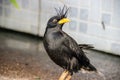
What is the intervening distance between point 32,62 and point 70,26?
83 centimetres

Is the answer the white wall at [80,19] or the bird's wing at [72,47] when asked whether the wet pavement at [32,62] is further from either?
the bird's wing at [72,47]

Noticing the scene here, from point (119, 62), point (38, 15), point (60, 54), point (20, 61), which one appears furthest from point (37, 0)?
point (60, 54)

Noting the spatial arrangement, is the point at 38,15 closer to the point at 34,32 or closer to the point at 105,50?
the point at 34,32

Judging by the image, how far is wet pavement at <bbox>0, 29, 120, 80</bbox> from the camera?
4961mm

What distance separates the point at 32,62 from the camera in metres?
5.37

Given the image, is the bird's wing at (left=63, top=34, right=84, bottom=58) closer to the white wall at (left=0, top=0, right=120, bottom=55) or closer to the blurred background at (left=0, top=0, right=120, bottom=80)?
the blurred background at (left=0, top=0, right=120, bottom=80)

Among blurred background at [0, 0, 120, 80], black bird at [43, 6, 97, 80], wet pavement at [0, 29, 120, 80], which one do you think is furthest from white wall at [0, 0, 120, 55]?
black bird at [43, 6, 97, 80]

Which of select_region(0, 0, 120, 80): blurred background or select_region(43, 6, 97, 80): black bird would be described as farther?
select_region(0, 0, 120, 80): blurred background

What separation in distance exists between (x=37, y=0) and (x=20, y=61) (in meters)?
1.07

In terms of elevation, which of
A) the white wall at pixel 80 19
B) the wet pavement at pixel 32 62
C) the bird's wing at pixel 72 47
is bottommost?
the wet pavement at pixel 32 62

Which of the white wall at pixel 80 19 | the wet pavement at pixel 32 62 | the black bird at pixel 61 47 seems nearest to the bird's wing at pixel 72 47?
the black bird at pixel 61 47

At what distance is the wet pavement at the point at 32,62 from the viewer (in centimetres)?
496

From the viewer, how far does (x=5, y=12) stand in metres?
6.35

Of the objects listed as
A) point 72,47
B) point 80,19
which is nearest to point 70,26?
point 80,19
